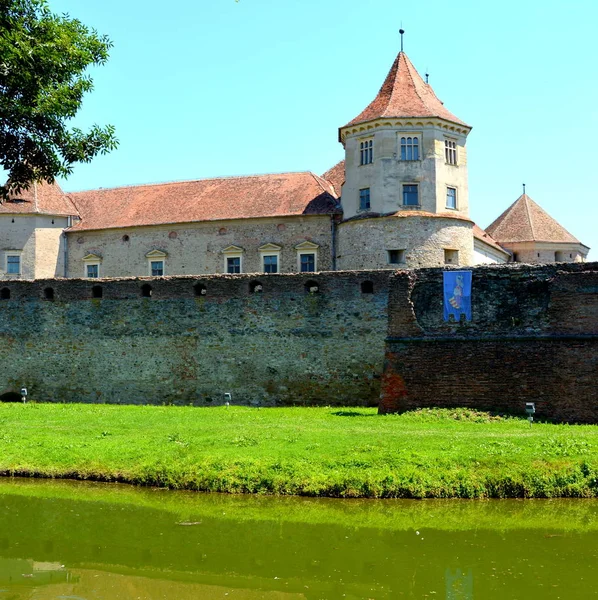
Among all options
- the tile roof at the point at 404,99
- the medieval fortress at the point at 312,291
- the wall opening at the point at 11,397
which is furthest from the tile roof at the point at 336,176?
the wall opening at the point at 11,397

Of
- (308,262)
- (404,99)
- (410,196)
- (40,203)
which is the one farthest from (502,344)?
(40,203)

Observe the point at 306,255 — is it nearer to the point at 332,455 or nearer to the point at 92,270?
the point at 92,270

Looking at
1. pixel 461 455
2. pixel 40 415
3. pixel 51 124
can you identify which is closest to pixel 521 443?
pixel 461 455

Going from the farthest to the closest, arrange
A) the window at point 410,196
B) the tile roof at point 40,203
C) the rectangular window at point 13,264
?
the tile roof at point 40,203 < the rectangular window at point 13,264 < the window at point 410,196

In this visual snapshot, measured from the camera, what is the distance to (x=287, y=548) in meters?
12.1

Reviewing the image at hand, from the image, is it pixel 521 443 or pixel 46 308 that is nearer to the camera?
pixel 521 443

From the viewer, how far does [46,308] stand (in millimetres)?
29672

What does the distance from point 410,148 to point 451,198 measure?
2.77 metres

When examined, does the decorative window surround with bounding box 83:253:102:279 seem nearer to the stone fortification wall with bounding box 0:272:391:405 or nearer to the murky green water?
the stone fortification wall with bounding box 0:272:391:405

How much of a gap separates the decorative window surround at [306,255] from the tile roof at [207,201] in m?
1.44

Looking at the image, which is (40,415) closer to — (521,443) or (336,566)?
(521,443)

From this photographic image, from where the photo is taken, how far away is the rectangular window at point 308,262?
126 feet

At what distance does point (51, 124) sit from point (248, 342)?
11.9m

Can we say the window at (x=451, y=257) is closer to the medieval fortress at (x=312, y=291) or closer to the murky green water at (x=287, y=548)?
the medieval fortress at (x=312, y=291)
